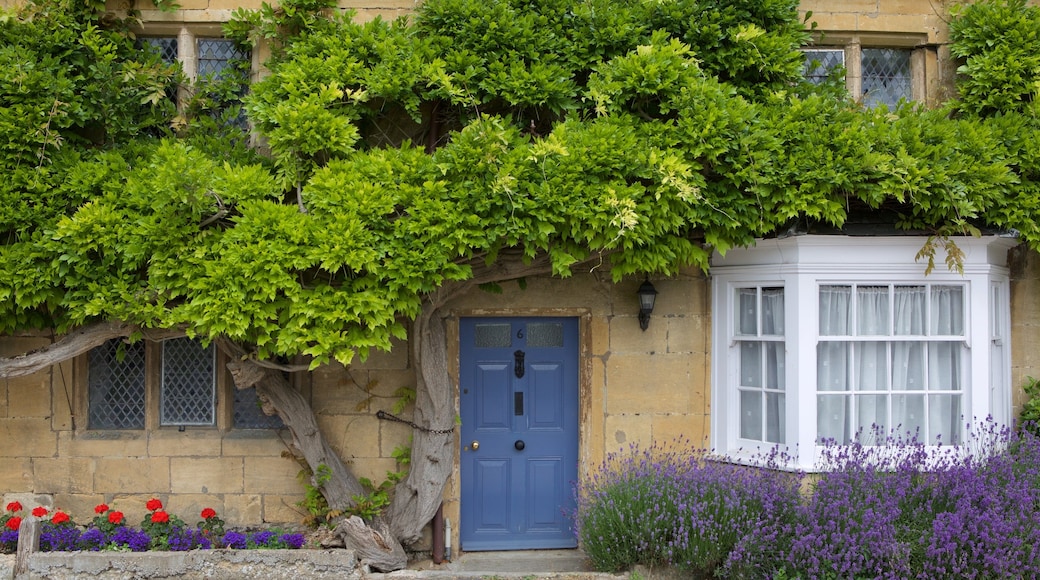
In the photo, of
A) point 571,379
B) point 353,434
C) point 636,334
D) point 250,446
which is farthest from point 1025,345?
point 250,446

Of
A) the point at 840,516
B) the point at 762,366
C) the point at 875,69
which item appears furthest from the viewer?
the point at 875,69

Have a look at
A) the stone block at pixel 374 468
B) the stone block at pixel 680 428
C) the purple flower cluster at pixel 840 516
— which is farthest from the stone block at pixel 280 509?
the stone block at pixel 680 428

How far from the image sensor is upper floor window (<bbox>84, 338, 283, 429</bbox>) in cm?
718

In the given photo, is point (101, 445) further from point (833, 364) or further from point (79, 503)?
point (833, 364)

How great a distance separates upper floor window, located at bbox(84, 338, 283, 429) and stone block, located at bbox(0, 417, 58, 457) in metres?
0.34

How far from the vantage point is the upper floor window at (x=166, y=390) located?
718 centimetres

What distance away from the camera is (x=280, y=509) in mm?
7051

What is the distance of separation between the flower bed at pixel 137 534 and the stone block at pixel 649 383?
301 centimetres

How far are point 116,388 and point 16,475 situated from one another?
1102mm

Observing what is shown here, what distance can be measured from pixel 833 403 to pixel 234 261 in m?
4.94

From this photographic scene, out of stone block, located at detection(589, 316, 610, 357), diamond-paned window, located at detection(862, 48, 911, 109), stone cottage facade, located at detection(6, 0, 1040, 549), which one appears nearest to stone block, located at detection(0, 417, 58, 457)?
stone cottage facade, located at detection(6, 0, 1040, 549)

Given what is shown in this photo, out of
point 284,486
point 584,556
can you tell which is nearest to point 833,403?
point 584,556

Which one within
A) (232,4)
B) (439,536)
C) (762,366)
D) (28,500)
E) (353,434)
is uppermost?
(232,4)

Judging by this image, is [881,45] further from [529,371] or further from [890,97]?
[529,371]
